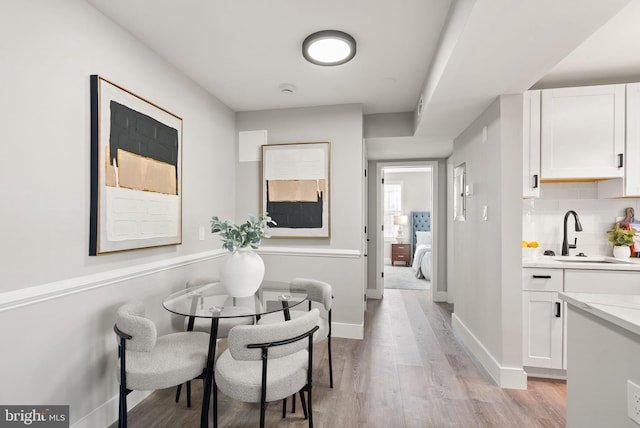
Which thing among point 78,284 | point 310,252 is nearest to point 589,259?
point 310,252

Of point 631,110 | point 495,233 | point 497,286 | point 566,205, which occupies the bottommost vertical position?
point 497,286

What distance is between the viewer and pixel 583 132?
249 cm

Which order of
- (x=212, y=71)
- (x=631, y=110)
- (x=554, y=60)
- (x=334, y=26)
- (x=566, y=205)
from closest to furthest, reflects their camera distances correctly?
(x=554, y=60)
(x=334, y=26)
(x=631, y=110)
(x=212, y=71)
(x=566, y=205)

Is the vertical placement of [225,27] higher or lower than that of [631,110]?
higher

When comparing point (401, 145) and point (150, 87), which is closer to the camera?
point (150, 87)

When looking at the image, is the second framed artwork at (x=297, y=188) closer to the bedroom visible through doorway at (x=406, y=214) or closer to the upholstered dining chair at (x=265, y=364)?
the upholstered dining chair at (x=265, y=364)

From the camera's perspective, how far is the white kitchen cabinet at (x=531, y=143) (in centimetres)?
253

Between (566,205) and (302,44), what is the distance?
2735 mm

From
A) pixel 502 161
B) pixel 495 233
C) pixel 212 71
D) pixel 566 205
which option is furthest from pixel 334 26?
pixel 566 205

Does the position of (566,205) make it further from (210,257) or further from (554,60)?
(210,257)

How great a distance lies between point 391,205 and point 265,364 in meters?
7.43

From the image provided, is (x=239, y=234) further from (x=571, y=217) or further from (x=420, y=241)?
(x=420, y=241)

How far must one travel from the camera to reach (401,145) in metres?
4.08

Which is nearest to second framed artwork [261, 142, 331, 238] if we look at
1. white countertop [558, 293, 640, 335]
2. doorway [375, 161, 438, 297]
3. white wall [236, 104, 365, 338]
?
white wall [236, 104, 365, 338]
